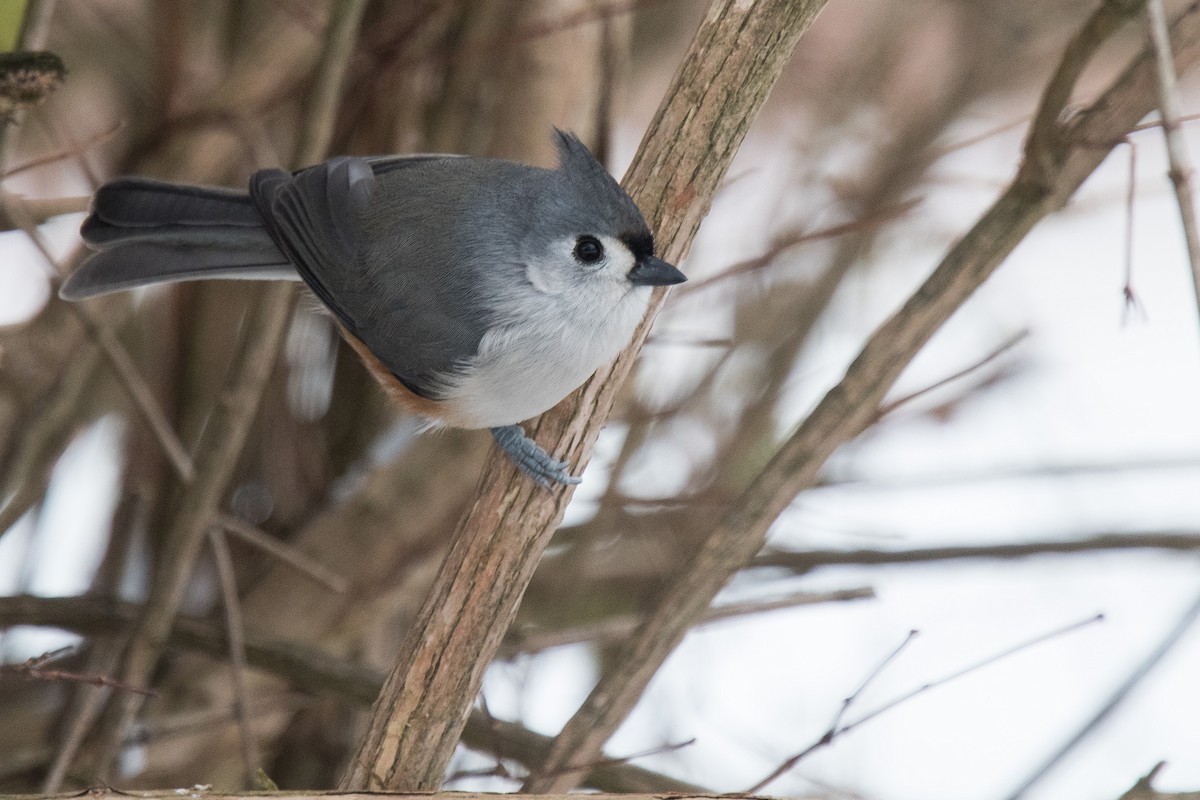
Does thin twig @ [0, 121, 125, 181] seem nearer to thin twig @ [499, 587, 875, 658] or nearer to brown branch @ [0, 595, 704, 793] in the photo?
brown branch @ [0, 595, 704, 793]

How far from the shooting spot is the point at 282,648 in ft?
6.58

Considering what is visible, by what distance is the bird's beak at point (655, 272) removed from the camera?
5.38ft

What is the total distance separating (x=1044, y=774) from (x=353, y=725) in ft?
4.52

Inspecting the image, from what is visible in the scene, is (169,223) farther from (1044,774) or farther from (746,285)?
(1044,774)

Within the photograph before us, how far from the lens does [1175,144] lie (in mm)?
1267

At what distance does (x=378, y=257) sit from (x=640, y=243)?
48cm

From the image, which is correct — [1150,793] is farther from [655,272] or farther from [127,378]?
[127,378]

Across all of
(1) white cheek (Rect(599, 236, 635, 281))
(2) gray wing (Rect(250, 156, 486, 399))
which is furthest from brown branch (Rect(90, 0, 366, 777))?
(1) white cheek (Rect(599, 236, 635, 281))

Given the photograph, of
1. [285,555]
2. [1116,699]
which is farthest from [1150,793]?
[285,555]

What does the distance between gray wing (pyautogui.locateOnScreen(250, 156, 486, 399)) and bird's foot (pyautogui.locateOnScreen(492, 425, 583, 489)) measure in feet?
0.58

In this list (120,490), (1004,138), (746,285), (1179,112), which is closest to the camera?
(1179,112)

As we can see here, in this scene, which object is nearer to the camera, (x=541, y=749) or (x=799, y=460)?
(x=799, y=460)

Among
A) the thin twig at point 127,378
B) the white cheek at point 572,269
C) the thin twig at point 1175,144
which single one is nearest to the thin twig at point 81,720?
the thin twig at point 127,378

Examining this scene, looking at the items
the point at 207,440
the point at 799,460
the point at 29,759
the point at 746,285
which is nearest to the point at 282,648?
the point at 207,440
